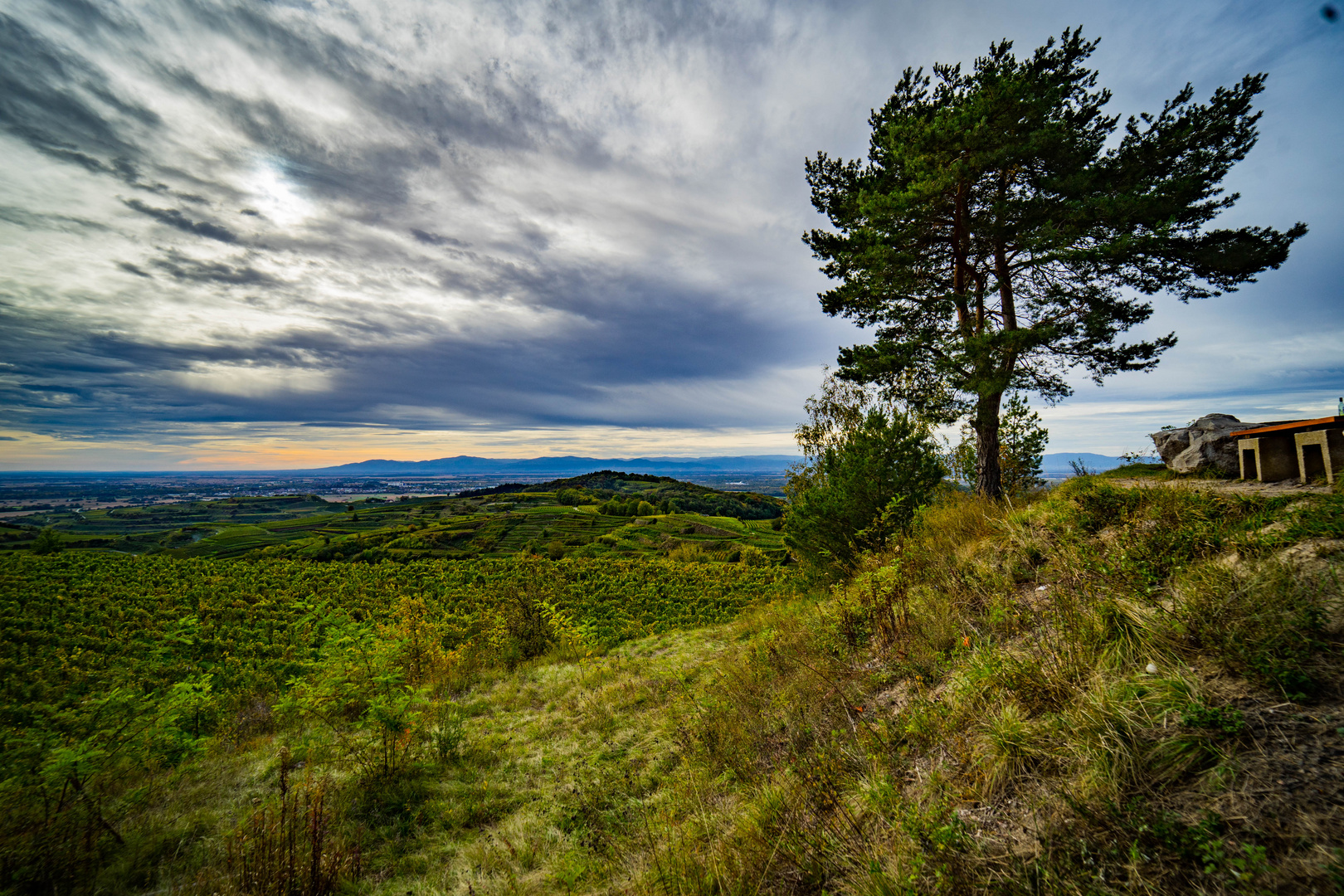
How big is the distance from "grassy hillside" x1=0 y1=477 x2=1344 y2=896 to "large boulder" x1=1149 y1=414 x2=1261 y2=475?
463cm

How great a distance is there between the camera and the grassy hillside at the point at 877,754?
2.53m

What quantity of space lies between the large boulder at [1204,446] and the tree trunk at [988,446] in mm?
3247

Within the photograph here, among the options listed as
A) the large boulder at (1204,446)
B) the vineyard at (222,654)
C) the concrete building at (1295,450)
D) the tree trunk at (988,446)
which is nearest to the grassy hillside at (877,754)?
the vineyard at (222,654)

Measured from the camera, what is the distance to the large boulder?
9078 millimetres

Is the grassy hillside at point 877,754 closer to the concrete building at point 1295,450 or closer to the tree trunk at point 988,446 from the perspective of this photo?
the concrete building at point 1295,450

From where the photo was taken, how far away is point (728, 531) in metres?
72.9

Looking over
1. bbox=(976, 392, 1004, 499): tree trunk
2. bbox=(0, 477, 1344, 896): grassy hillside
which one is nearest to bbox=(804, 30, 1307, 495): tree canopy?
bbox=(976, 392, 1004, 499): tree trunk

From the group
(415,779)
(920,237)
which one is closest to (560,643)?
(415,779)

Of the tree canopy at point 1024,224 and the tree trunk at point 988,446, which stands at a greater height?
the tree canopy at point 1024,224

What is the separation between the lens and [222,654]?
14.8 m

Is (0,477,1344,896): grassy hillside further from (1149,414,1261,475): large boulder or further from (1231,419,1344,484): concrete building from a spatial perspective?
(1149,414,1261,475): large boulder

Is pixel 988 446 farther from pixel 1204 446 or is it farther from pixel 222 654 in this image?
pixel 222 654

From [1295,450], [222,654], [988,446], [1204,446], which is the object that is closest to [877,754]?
[1295,450]

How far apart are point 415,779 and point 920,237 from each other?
15382 mm
